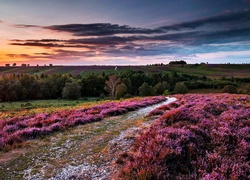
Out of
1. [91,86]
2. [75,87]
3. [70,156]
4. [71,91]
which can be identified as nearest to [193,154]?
[70,156]

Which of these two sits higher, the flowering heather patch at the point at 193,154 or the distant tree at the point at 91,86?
the flowering heather patch at the point at 193,154

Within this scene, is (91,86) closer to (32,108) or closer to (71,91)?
(71,91)

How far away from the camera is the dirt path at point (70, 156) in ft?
29.7

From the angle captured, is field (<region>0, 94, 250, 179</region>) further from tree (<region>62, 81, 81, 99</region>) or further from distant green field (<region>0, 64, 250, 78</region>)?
distant green field (<region>0, 64, 250, 78</region>)

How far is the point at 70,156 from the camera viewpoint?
10984 mm

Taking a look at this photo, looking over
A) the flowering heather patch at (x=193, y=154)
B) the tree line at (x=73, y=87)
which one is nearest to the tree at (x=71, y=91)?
the tree line at (x=73, y=87)

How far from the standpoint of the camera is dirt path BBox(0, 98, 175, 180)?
905 cm

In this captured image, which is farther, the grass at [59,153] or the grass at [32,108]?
the grass at [32,108]

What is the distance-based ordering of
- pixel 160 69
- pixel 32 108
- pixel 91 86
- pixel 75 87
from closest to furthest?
pixel 32 108 < pixel 75 87 < pixel 91 86 < pixel 160 69

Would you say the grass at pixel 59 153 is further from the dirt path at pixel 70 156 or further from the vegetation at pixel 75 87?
the vegetation at pixel 75 87

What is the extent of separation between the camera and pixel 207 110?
20172 millimetres

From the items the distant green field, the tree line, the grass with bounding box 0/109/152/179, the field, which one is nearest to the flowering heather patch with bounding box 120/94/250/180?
the field

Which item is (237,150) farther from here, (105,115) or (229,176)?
(105,115)

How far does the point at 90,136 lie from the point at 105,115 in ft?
25.1
